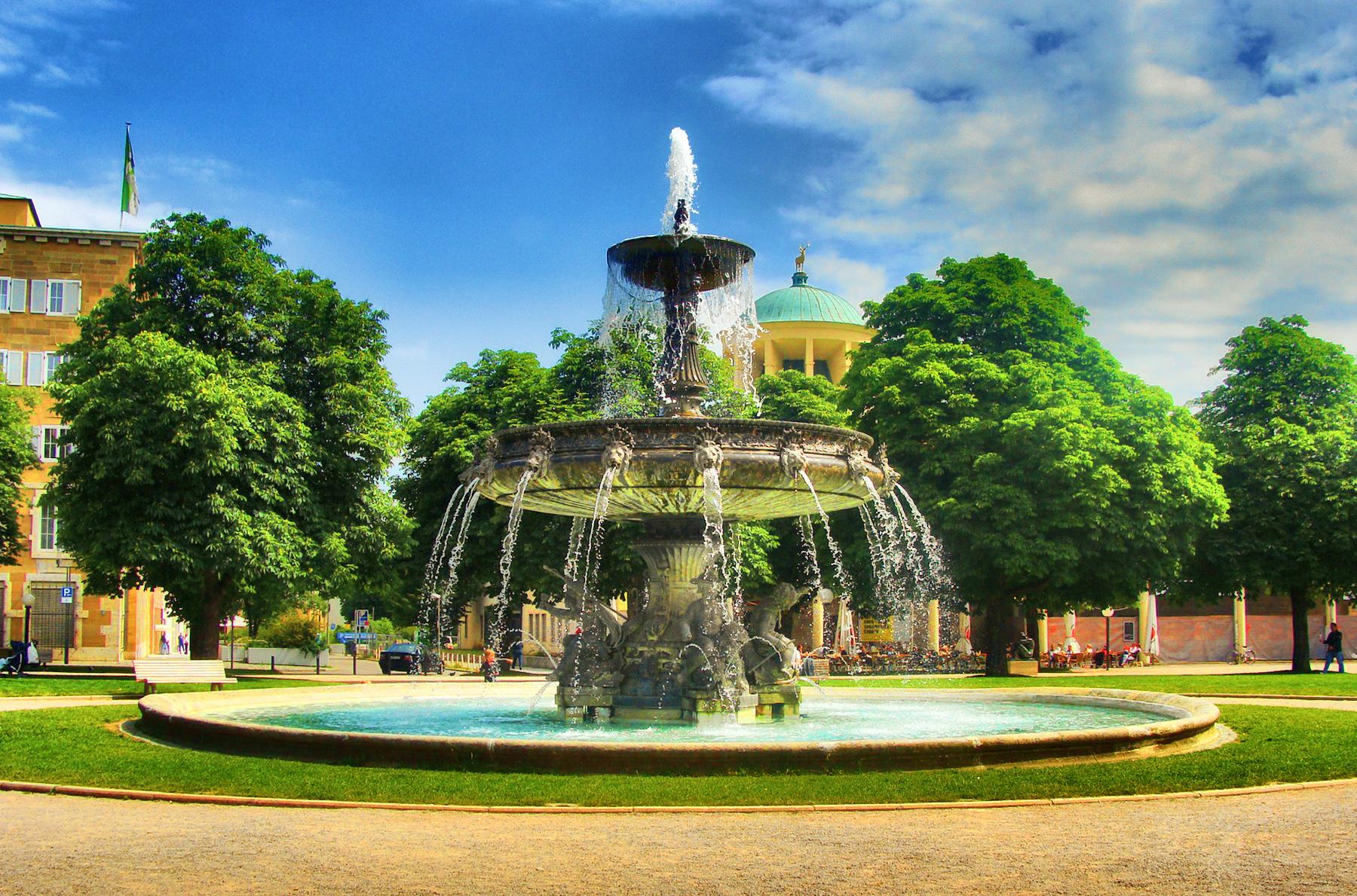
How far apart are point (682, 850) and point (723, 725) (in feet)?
22.3

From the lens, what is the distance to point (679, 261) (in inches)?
644

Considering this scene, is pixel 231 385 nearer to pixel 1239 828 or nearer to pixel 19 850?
pixel 19 850

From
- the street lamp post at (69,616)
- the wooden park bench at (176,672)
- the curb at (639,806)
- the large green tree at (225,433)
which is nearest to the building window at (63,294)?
the street lamp post at (69,616)

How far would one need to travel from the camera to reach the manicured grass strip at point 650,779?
998 centimetres

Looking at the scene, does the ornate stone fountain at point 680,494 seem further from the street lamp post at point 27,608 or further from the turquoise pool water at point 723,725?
the street lamp post at point 27,608

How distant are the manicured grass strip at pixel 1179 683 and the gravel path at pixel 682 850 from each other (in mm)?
14829

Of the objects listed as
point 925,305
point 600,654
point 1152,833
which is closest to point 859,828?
point 1152,833

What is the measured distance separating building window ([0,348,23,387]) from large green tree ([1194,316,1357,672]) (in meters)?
39.8

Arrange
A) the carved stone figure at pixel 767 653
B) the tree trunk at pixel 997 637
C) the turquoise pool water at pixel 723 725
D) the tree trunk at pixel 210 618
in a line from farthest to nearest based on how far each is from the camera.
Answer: the tree trunk at pixel 997 637 → the tree trunk at pixel 210 618 → the carved stone figure at pixel 767 653 → the turquoise pool water at pixel 723 725

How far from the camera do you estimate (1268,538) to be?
3856cm

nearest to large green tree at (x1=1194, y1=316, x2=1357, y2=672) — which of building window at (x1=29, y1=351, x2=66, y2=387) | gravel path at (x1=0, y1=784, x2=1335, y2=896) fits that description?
gravel path at (x1=0, y1=784, x2=1335, y2=896)

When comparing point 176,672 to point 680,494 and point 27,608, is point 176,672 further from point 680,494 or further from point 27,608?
point 27,608

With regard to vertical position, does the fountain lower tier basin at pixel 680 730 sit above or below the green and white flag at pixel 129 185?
below

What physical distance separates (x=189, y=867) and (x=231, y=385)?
2381 cm
